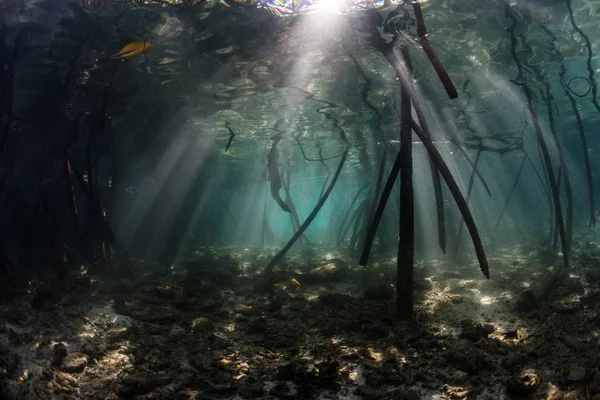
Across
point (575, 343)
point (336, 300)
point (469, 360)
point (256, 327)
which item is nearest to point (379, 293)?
point (336, 300)

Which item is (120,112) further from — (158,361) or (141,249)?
(158,361)

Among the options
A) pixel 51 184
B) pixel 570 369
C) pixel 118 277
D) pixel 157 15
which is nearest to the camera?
pixel 570 369

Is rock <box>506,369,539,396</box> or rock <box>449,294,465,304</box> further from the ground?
rock <box>506,369,539,396</box>

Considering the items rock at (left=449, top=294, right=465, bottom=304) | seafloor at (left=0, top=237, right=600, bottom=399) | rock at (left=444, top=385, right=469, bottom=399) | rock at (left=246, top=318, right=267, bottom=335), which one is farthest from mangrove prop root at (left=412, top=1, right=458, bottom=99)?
rock at (left=246, top=318, right=267, bottom=335)

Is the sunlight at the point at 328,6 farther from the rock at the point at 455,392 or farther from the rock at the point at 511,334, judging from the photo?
the rock at the point at 455,392

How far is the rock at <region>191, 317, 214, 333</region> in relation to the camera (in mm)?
5504

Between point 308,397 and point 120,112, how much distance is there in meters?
14.8

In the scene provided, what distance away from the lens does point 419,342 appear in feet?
15.4

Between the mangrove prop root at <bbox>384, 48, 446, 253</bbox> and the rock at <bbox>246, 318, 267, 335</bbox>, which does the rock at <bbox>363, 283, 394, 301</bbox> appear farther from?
the rock at <bbox>246, 318, 267, 335</bbox>

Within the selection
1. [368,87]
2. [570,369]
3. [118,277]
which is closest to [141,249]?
[118,277]

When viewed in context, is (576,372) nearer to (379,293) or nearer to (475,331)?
(475,331)

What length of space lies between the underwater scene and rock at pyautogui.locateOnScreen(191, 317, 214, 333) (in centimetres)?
3

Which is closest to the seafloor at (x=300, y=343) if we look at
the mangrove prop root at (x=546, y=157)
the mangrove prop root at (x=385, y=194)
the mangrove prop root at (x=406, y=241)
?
the mangrove prop root at (x=406, y=241)

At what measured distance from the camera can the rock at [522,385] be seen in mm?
3256
